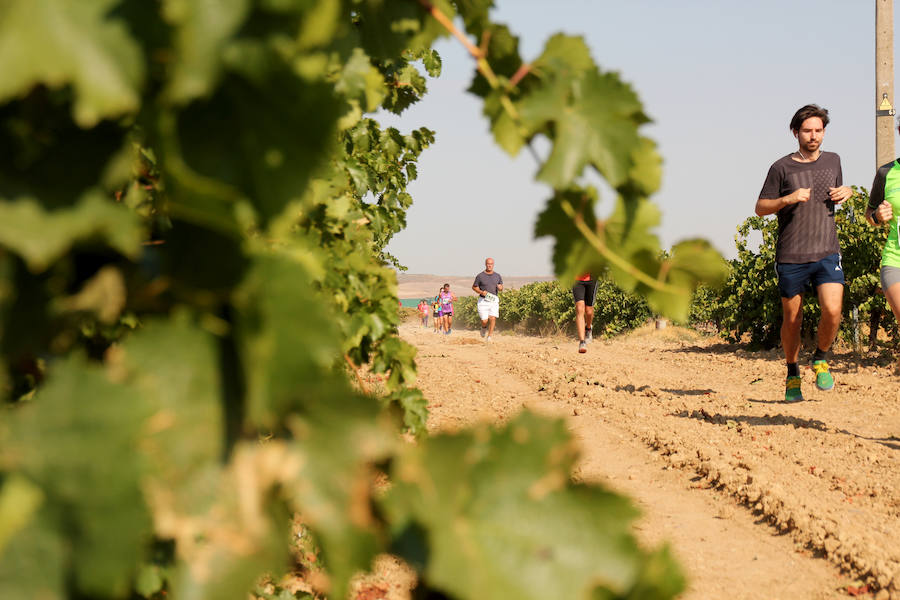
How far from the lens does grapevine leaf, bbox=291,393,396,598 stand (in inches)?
17.7

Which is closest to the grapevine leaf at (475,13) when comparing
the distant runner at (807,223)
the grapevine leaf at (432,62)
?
the grapevine leaf at (432,62)

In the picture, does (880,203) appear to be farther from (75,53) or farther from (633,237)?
(75,53)

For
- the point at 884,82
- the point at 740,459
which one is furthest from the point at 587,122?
the point at 884,82

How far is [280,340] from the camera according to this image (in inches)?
17.0

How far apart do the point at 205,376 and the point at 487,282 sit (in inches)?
705

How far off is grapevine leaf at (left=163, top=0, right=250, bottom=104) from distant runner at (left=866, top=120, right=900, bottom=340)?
530cm

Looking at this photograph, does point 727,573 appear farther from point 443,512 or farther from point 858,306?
point 858,306

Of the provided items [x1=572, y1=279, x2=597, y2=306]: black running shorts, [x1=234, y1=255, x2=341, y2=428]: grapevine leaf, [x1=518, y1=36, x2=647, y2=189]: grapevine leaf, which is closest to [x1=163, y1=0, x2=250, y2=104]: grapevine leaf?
[x1=234, y1=255, x2=341, y2=428]: grapevine leaf

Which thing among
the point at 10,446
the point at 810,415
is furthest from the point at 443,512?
the point at 810,415

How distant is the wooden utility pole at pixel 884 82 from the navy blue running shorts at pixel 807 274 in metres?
7.97

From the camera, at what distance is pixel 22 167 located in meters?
0.47

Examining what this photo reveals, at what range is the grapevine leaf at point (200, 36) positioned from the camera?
1.39ft

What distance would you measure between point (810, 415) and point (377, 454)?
6717mm

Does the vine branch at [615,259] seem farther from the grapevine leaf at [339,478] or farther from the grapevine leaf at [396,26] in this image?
the grapevine leaf at [339,478]
